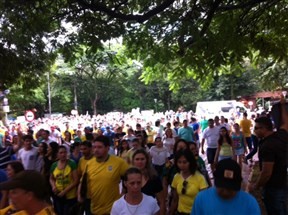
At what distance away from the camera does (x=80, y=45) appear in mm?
9133

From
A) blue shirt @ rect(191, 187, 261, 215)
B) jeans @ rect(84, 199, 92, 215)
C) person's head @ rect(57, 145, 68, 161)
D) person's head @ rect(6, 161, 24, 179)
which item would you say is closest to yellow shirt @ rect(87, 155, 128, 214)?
jeans @ rect(84, 199, 92, 215)

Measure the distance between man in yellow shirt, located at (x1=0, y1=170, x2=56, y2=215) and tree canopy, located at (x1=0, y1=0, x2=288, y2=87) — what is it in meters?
4.94

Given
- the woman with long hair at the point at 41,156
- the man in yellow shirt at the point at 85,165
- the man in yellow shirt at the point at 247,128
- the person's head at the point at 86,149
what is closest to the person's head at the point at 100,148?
the man in yellow shirt at the point at 85,165

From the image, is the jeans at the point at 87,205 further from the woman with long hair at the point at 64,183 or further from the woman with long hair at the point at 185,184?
the woman with long hair at the point at 185,184

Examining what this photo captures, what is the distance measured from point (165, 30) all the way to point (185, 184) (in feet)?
14.8

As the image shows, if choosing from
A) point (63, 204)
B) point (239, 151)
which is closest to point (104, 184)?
point (63, 204)

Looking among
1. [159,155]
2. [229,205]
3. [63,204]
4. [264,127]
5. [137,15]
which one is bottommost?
[63,204]

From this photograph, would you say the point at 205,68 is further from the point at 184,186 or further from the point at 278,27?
the point at 184,186

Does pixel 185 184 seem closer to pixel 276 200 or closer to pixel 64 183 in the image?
pixel 276 200

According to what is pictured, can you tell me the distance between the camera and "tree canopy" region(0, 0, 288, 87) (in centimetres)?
842

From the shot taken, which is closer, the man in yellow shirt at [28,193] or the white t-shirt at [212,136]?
the man in yellow shirt at [28,193]

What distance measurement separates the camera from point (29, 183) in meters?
3.05

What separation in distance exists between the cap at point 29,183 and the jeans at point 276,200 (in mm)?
3076

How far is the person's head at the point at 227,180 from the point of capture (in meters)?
3.28
